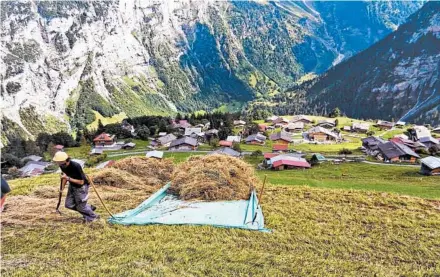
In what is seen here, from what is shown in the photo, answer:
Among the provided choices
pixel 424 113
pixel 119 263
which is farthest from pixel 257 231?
pixel 424 113

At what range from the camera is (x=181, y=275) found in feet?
25.8

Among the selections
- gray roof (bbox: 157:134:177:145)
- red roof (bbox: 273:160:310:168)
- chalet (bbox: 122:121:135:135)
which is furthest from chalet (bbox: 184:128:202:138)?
red roof (bbox: 273:160:310:168)

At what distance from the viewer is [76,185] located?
1062 cm

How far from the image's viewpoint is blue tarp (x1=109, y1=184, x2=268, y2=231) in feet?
37.0

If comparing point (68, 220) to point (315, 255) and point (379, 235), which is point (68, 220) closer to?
point (315, 255)

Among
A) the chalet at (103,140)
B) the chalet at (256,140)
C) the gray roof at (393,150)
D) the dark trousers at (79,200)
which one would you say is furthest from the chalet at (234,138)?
the dark trousers at (79,200)

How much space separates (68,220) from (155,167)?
698cm

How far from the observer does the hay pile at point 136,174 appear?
53.0ft

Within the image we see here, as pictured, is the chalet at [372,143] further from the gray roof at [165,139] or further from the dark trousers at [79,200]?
the dark trousers at [79,200]

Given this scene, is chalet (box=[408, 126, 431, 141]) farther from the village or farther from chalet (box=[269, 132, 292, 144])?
chalet (box=[269, 132, 292, 144])

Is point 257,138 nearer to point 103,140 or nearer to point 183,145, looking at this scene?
point 183,145

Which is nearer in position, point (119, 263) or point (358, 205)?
point (119, 263)

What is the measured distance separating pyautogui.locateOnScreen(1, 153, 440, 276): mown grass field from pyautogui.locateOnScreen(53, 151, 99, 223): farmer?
0.44 m

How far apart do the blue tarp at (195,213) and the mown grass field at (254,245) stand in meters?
0.45
